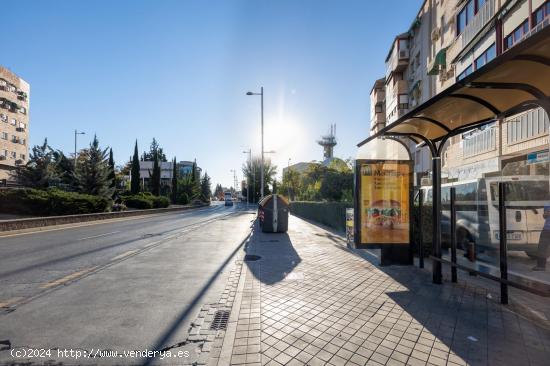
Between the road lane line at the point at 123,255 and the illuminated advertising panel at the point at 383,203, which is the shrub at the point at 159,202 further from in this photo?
the illuminated advertising panel at the point at 383,203

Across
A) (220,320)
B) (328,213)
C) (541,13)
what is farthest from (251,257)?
(541,13)

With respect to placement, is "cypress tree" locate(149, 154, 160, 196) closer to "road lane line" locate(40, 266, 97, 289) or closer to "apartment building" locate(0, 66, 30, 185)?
"apartment building" locate(0, 66, 30, 185)

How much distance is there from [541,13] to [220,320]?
1650cm

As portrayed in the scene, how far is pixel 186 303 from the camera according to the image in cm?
506

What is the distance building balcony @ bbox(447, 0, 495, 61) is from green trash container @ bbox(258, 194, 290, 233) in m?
14.1

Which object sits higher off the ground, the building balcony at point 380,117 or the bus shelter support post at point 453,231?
the building balcony at point 380,117

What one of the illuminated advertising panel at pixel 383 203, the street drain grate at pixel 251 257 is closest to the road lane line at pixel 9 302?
the street drain grate at pixel 251 257

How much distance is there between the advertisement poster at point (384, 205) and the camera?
7415mm

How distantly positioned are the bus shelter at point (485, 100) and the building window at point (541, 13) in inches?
416

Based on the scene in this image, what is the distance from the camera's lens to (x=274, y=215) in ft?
49.7

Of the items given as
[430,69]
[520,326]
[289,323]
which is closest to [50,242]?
[289,323]

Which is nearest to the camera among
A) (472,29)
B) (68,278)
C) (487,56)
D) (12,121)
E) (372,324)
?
(372,324)

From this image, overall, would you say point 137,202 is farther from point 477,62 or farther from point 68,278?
point 477,62

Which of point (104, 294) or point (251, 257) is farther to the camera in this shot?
point (251, 257)
